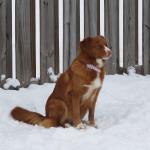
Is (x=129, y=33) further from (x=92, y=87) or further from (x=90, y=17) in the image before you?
(x=92, y=87)

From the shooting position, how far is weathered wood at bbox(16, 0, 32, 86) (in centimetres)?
679

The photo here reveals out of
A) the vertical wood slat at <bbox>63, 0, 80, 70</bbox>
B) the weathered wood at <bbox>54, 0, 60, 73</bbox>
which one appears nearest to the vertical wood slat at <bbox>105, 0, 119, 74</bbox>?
the vertical wood slat at <bbox>63, 0, 80, 70</bbox>

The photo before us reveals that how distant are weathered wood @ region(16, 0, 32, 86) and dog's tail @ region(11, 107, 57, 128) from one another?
1.38 m

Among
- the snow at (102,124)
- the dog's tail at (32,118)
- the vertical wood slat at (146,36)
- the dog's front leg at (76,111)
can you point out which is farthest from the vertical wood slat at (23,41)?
the vertical wood slat at (146,36)

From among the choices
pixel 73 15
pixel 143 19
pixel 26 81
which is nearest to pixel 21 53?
pixel 26 81

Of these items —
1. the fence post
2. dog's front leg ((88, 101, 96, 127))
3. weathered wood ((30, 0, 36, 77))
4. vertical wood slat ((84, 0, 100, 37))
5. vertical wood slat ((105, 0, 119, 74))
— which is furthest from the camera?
vertical wood slat ((105, 0, 119, 74))

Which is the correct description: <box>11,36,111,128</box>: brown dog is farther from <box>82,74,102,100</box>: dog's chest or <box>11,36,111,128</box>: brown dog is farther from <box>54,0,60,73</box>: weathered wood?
<box>54,0,60,73</box>: weathered wood

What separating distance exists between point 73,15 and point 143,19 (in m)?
1.26

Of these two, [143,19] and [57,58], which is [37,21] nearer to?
[57,58]

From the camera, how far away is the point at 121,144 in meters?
4.43

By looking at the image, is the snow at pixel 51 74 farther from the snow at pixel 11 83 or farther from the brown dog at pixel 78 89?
the brown dog at pixel 78 89

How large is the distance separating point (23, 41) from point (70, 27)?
0.76 m

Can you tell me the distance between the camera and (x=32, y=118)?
17.5ft

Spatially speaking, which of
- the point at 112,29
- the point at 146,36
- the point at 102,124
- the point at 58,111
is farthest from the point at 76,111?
the point at 146,36
